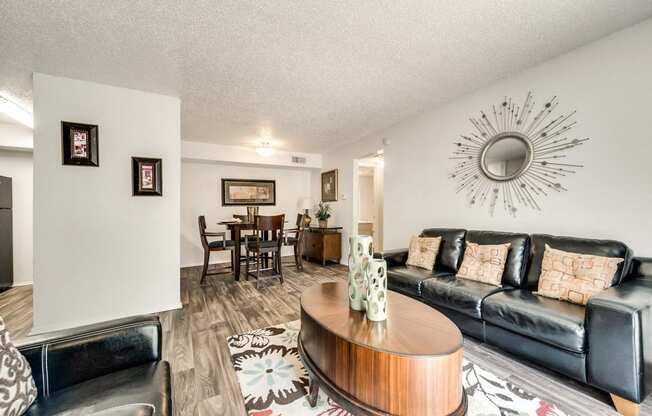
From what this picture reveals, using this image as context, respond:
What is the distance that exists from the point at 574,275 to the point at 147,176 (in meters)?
4.00

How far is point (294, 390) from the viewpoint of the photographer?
5.14 ft

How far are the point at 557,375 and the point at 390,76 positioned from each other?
275cm

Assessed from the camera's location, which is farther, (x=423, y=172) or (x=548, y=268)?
(x=423, y=172)

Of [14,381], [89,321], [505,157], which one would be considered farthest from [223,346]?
[505,157]

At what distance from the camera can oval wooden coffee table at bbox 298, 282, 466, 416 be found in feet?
3.41

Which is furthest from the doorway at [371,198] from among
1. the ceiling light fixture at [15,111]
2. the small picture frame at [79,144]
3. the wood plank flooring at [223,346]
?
the ceiling light fixture at [15,111]

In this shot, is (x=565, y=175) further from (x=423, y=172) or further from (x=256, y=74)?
(x=256, y=74)

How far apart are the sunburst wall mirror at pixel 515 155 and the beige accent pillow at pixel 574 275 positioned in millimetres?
678

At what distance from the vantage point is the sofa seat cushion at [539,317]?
1495 millimetres

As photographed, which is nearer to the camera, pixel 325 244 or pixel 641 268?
pixel 641 268

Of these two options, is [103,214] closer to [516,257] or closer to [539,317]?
[539,317]

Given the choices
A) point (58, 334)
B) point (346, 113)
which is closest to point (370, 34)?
point (346, 113)

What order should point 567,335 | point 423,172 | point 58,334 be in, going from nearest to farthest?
point 58,334 → point 567,335 → point 423,172

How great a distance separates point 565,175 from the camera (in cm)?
224
